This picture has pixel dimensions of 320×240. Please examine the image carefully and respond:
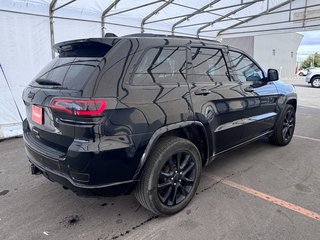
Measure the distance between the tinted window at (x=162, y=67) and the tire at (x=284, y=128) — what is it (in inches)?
100

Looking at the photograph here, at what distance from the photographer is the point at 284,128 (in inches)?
185

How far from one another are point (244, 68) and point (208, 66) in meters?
0.93

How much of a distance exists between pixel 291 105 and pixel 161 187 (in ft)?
11.2

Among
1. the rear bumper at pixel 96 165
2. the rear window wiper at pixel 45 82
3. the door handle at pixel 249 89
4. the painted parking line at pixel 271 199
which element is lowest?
the painted parking line at pixel 271 199

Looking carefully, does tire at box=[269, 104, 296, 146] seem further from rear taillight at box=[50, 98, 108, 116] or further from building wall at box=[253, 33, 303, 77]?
building wall at box=[253, 33, 303, 77]

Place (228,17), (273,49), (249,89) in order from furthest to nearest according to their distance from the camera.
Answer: (273,49) < (228,17) < (249,89)

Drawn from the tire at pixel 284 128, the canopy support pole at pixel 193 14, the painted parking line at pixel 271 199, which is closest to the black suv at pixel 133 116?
the painted parking line at pixel 271 199

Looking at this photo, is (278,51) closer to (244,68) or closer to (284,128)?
(284,128)

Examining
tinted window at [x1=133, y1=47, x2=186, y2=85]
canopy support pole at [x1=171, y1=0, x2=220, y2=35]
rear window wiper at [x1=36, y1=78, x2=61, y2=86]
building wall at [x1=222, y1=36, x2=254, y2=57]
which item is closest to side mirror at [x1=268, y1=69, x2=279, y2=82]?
tinted window at [x1=133, y1=47, x2=186, y2=85]

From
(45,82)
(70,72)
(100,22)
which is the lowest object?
(45,82)

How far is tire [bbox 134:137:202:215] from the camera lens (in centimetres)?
240

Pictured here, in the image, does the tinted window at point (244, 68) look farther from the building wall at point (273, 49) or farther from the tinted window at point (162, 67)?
the building wall at point (273, 49)

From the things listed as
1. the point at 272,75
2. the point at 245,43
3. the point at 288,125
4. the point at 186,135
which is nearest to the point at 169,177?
the point at 186,135

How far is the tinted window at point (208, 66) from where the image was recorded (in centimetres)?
288
